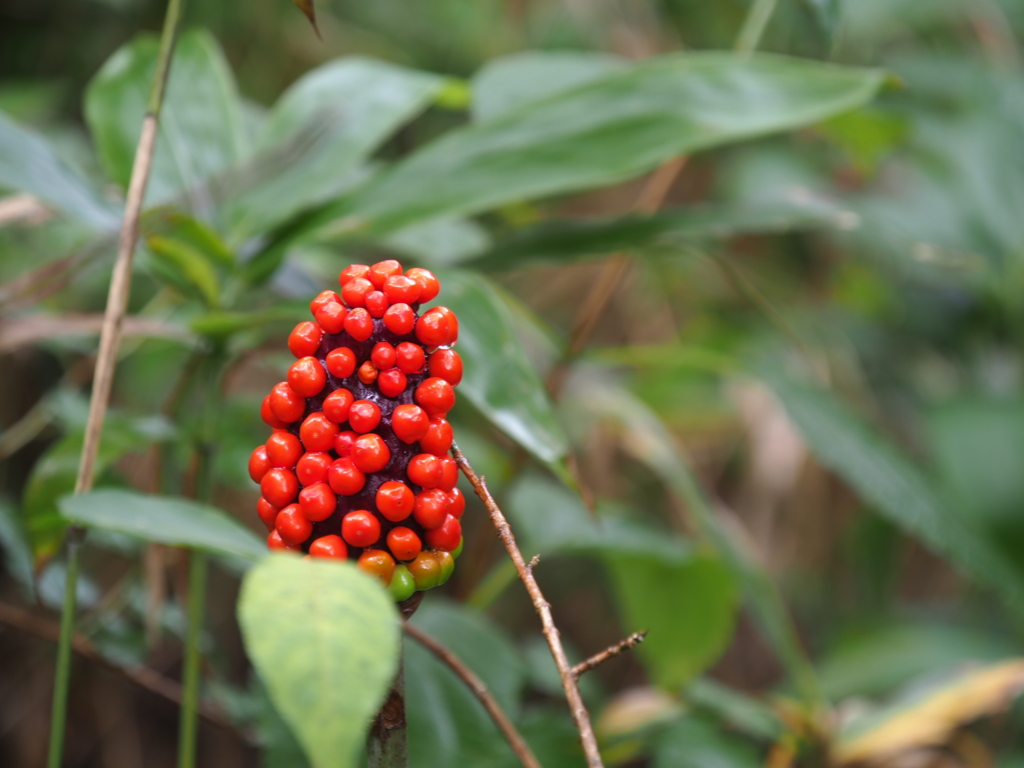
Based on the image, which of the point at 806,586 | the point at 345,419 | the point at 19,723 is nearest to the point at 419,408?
the point at 345,419

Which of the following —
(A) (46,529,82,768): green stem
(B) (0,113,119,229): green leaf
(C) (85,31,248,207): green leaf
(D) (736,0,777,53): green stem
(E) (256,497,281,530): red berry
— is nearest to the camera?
(E) (256,497,281,530): red berry

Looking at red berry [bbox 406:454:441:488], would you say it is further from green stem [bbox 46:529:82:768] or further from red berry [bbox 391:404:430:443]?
green stem [bbox 46:529:82:768]

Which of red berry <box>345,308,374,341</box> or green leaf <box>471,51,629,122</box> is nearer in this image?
red berry <box>345,308,374,341</box>

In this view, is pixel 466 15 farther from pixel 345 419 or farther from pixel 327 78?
pixel 345 419

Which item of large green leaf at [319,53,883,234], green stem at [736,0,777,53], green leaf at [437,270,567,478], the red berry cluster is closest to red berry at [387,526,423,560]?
the red berry cluster

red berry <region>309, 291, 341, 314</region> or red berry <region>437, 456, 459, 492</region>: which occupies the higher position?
red berry <region>309, 291, 341, 314</region>

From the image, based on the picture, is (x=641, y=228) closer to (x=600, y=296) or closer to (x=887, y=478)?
(x=600, y=296)

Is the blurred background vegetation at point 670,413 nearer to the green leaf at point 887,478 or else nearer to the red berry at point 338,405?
the green leaf at point 887,478

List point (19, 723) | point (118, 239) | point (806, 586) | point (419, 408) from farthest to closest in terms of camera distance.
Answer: point (806, 586)
point (19, 723)
point (118, 239)
point (419, 408)
